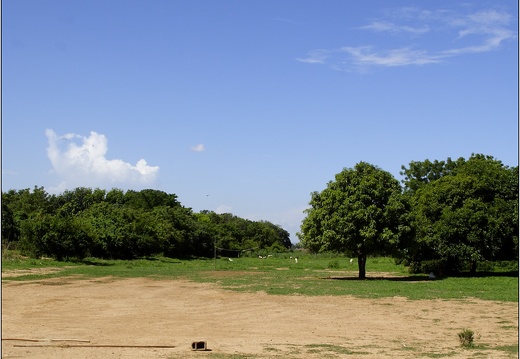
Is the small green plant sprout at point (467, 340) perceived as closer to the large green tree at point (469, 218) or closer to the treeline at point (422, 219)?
the treeline at point (422, 219)

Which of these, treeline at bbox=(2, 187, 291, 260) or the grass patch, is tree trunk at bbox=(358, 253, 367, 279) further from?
treeline at bbox=(2, 187, 291, 260)

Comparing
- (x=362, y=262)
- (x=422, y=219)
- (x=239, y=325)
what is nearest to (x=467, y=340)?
(x=239, y=325)

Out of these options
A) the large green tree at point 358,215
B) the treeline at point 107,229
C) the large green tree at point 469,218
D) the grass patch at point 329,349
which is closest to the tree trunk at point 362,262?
the large green tree at point 358,215

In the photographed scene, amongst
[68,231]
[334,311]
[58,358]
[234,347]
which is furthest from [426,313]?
[68,231]

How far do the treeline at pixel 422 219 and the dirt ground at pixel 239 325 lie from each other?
13076mm

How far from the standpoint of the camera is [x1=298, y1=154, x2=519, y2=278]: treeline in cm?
4212

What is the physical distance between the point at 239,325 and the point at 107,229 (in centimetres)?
5552

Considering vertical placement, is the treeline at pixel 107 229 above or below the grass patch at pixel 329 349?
above

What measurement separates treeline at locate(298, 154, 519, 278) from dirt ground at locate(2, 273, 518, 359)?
1308 cm

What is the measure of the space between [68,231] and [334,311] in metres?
43.3

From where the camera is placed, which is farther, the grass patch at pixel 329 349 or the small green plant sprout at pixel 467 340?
the small green plant sprout at pixel 467 340

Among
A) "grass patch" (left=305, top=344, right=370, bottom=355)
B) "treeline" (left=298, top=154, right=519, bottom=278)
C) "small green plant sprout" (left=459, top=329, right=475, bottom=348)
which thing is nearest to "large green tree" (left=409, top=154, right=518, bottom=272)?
"treeline" (left=298, top=154, right=519, bottom=278)

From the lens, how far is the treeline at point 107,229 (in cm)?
6147

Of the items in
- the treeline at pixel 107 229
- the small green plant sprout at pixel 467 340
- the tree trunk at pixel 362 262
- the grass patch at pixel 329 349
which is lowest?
the grass patch at pixel 329 349
